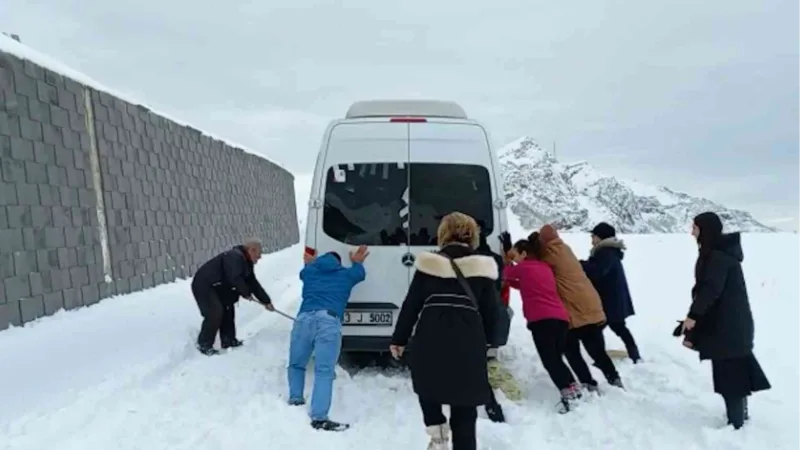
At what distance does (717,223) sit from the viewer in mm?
4641

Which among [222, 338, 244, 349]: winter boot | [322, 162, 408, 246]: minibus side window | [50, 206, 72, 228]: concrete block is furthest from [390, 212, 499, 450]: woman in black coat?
[50, 206, 72, 228]: concrete block

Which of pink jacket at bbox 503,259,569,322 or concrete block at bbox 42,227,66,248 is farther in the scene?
concrete block at bbox 42,227,66,248

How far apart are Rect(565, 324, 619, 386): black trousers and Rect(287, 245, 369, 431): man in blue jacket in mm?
1962

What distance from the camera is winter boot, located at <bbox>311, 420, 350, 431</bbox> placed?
4.62 metres

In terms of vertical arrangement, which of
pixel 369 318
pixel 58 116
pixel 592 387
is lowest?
pixel 592 387

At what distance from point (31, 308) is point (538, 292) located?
532 cm

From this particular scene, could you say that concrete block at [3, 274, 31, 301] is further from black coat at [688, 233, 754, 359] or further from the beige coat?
black coat at [688, 233, 754, 359]

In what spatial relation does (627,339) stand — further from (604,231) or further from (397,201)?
(397,201)

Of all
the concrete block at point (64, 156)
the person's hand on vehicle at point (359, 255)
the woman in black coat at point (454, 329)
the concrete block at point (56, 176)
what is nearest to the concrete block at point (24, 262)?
the concrete block at point (56, 176)

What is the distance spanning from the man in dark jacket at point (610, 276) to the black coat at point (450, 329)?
2815mm

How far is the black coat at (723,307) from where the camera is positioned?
4.54 meters

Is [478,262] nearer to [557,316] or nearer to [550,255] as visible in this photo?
[557,316]

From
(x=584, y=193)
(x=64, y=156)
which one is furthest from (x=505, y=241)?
(x=584, y=193)

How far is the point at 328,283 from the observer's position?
526 cm
